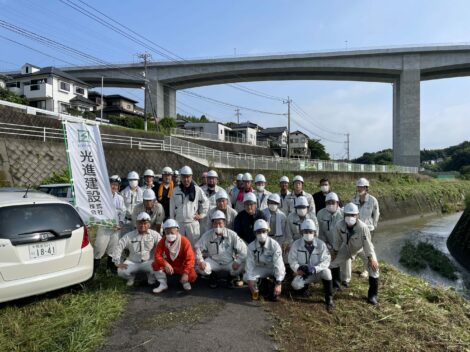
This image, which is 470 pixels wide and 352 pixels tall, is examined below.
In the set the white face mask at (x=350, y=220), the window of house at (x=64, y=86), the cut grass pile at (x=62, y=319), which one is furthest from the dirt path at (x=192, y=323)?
the window of house at (x=64, y=86)

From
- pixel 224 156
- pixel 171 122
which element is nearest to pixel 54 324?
pixel 224 156

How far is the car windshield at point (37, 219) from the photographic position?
13.5 ft

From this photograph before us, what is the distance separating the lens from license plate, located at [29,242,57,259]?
Result: 418cm

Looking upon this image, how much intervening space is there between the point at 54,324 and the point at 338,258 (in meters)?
4.13

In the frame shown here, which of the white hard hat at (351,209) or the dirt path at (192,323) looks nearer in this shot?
the dirt path at (192,323)

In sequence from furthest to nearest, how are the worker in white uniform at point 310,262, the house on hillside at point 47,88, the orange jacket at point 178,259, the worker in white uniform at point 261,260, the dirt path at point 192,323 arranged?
the house on hillside at point 47,88, the orange jacket at point 178,259, the worker in white uniform at point 261,260, the worker in white uniform at point 310,262, the dirt path at point 192,323

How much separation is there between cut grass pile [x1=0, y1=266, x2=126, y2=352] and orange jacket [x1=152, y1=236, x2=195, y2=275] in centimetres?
72

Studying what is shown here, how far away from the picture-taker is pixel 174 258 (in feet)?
18.2

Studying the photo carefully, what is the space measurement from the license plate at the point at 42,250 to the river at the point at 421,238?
1025cm

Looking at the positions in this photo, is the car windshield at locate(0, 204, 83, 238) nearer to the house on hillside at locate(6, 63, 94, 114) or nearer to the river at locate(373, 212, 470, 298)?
the river at locate(373, 212, 470, 298)

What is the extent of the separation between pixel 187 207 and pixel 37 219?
8.59ft

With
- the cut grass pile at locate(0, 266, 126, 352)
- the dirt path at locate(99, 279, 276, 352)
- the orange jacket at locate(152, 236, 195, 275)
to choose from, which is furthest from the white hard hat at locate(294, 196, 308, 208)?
the cut grass pile at locate(0, 266, 126, 352)

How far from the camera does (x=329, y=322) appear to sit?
14.9ft

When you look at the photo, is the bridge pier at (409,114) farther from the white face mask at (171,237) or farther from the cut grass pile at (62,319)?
the cut grass pile at (62,319)
